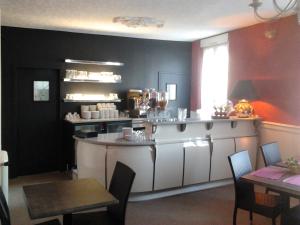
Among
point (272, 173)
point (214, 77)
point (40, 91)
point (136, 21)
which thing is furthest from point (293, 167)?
point (40, 91)

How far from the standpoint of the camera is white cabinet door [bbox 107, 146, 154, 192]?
404 cm

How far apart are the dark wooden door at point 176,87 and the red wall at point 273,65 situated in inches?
63.4

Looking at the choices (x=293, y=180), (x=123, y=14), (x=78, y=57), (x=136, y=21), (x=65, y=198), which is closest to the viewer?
(x=65, y=198)

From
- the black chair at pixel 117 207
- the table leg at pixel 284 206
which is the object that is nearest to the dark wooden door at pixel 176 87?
the table leg at pixel 284 206

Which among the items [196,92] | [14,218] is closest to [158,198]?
[14,218]

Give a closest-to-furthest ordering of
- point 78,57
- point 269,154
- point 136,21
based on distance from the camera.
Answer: point 269,154, point 136,21, point 78,57

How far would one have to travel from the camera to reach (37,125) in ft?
18.6

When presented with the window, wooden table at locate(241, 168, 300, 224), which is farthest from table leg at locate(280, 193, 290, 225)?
the window

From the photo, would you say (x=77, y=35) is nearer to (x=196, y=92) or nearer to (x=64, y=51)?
(x=64, y=51)

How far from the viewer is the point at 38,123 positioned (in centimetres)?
568

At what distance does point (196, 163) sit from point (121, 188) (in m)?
2.12

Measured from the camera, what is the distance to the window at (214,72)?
19.6 feet

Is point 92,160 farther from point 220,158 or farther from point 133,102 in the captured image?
point 133,102

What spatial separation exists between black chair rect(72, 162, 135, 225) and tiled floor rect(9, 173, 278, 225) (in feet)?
3.10
